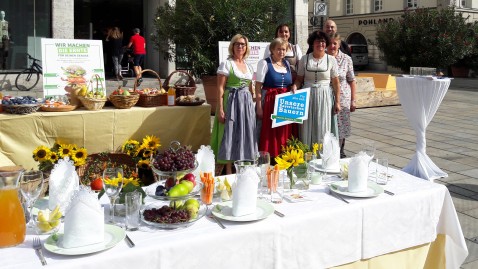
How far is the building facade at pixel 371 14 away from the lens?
105 feet

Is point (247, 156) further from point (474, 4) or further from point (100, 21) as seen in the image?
point (474, 4)

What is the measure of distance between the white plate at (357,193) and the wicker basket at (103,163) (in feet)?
8.35

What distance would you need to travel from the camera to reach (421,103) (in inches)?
213

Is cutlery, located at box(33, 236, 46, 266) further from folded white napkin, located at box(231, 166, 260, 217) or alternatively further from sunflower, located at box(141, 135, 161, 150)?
sunflower, located at box(141, 135, 161, 150)

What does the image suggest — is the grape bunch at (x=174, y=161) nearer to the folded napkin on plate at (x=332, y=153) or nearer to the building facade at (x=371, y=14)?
the folded napkin on plate at (x=332, y=153)

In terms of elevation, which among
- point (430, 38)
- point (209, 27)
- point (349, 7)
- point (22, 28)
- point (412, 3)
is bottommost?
point (209, 27)

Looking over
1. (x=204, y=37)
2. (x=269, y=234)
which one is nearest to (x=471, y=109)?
(x=204, y=37)

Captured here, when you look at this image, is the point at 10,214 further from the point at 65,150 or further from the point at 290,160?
the point at 65,150

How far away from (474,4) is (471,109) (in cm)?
2298

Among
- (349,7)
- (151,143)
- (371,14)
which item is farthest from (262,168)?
(349,7)

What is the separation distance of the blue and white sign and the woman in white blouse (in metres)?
0.28

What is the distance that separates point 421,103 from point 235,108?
2.09 metres

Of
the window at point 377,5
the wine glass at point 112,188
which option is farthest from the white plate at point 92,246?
the window at point 377,5

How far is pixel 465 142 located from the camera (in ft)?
28.3
